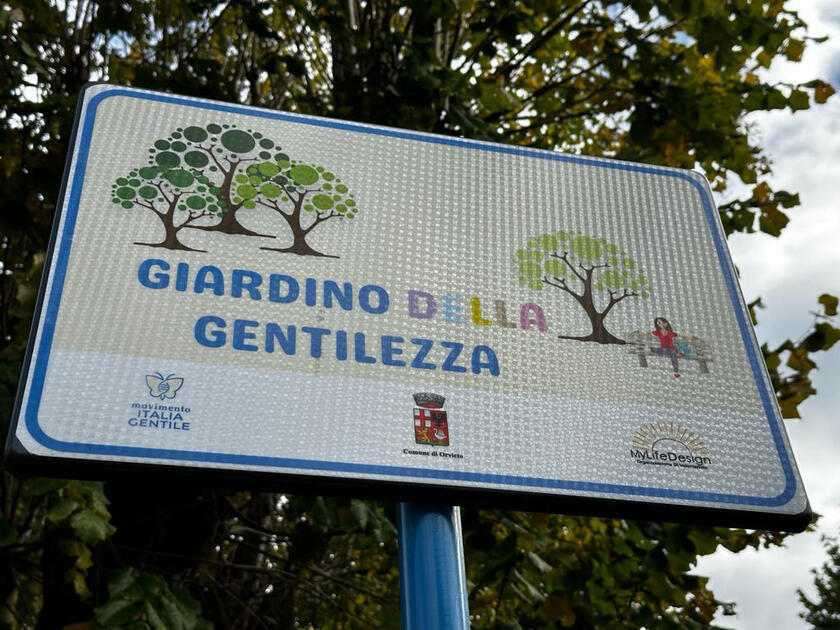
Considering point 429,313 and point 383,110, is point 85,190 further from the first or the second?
point 383,110

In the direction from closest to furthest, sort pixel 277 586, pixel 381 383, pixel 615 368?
pixel 381 383, pixel 615 368, pixel 277 586

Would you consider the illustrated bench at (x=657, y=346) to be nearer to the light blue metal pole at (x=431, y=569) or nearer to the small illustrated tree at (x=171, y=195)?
the light blue metal pole at (x=431, y=569)

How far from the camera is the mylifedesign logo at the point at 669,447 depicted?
6.66 ft

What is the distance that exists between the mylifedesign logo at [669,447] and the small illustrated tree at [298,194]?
0.93 meters

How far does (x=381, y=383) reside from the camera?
201 centimetres

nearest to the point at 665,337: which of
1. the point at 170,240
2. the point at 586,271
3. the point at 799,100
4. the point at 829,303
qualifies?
the point at 586,271

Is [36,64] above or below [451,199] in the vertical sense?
above

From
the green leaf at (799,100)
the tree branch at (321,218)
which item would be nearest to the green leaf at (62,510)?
the tree branch at (321,218)

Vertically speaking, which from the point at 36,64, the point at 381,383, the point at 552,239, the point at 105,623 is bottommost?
the point at 105,623

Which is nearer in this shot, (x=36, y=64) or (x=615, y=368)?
(x=615, y=368)

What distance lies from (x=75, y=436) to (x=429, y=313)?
86cm

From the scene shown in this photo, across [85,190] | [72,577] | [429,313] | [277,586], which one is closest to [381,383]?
[429,313]

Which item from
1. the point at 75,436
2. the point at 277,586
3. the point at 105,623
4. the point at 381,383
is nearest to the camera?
the point at 75,436

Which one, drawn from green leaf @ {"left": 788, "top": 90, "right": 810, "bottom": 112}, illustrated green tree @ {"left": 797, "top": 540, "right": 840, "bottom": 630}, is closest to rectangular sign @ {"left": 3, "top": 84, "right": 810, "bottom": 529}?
green leaf @ {"left": 788, "top": 90, "right": 810, "bottom": 112}
